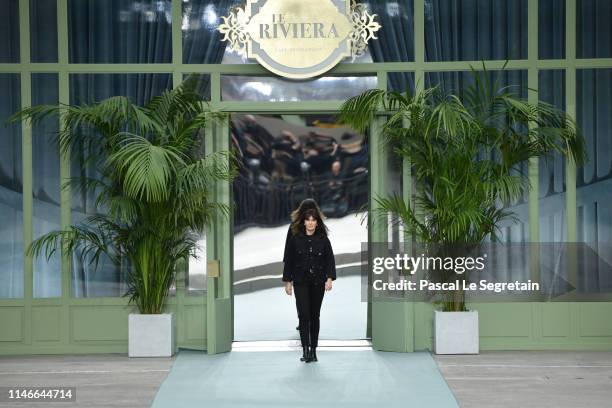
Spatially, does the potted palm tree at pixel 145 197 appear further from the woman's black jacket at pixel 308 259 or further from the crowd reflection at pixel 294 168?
the crowd reflection at pixel 294 168

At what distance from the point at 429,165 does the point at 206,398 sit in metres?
2.80

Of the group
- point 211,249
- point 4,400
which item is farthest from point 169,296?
point 4,400

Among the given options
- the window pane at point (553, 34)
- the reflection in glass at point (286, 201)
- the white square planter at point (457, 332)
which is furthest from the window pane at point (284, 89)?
the white square planter at point (457, 332)

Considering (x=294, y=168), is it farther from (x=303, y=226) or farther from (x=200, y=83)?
(x=303, y=226)

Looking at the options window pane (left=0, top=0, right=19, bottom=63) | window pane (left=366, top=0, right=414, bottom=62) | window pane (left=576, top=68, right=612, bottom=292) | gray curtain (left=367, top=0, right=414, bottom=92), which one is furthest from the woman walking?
window pane (left=0, top=0, right=19, bottom=63)

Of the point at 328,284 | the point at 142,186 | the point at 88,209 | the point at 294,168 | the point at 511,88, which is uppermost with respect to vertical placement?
the point at 511,88

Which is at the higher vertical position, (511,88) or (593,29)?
(593,29)

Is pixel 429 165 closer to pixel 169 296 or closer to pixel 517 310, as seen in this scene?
pixel 517 310

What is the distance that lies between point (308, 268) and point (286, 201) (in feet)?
7.72

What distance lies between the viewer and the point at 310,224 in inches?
322

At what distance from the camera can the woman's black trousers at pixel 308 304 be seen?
8.14m

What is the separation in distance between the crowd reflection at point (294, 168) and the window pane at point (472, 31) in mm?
1555

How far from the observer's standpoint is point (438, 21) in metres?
8.85

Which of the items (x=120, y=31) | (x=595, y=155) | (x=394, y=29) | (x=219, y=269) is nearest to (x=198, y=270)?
(x=219, y=269)
